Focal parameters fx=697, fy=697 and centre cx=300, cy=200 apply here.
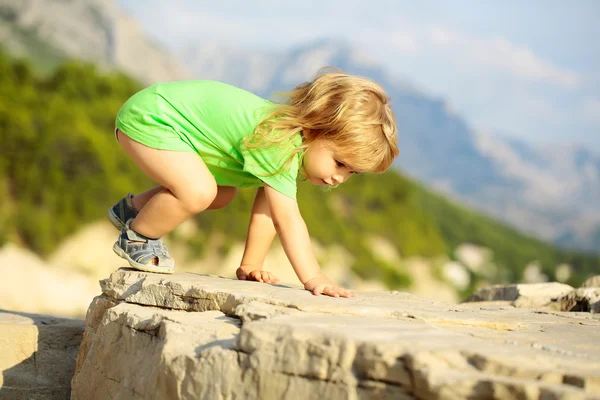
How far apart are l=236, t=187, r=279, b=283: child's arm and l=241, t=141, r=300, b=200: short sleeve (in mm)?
340

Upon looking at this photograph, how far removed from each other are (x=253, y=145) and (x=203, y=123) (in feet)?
0.93

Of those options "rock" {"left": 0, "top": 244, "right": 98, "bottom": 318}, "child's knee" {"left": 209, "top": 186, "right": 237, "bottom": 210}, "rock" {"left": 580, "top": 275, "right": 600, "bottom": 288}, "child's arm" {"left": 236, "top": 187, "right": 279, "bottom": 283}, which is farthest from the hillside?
"rock" {"left": 580, "top": 275, "right": 600, "bottom": 288}

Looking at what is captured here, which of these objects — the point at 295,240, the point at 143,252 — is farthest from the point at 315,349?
the point at 143,252

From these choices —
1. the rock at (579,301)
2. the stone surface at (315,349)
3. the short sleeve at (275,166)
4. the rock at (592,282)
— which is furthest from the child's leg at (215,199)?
the rock at (592,282)

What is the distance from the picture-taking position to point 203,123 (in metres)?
3.07

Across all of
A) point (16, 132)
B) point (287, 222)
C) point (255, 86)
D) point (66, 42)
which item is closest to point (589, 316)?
point (287, 222)

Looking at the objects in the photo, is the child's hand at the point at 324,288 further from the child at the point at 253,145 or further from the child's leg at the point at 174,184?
the child's leg at the point at 174,184

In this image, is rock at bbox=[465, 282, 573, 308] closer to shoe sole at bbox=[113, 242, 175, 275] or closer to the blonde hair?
the blonde hair

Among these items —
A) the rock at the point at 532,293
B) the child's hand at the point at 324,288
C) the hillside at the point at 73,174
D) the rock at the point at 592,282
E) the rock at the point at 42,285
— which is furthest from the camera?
the hillside at the point at 73,174

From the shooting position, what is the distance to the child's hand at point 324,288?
2.73m

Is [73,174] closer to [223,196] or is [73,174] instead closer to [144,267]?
[223,196]

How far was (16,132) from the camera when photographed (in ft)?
26.7

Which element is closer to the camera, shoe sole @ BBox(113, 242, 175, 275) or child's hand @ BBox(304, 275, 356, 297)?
child's hand @ BBox(304, 275, 356, 297)

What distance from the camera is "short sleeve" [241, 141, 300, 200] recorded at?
2898 mm
